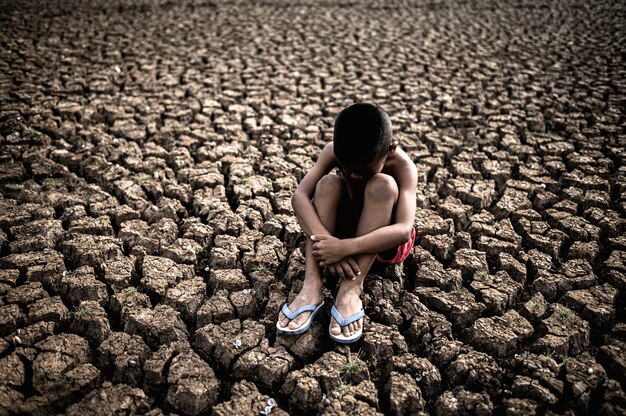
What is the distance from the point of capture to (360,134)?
1748 mm

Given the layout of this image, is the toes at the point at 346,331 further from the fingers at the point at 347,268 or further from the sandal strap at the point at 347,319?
the fingers at the point at 347,268

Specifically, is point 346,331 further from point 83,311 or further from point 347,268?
point 83,311

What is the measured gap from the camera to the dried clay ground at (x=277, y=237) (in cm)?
167

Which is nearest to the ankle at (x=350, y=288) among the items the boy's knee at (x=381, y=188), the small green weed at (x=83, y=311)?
the boy's knee at (x=381, y=188)

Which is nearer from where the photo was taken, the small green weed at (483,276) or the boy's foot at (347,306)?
the boy's foot at (347,306)

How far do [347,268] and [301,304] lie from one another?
260 millimetres

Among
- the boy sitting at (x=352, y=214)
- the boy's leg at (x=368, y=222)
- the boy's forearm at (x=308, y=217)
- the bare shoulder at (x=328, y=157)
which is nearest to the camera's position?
the boy sitting at (x=352, y=214)

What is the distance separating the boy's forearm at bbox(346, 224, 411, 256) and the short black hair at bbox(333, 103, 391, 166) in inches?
12.7

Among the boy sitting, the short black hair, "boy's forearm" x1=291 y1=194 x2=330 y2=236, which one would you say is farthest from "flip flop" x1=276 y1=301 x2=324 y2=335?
the short black hair

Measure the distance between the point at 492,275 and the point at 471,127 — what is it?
1.86 m

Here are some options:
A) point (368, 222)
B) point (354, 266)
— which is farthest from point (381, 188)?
point (354, 266)

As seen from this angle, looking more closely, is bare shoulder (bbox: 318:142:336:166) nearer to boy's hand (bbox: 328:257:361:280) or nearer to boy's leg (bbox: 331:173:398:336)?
boy's leg (bbox: 331:173:398:336)

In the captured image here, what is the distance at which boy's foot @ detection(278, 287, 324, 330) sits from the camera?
6.07 feet

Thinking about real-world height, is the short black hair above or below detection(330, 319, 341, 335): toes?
above
